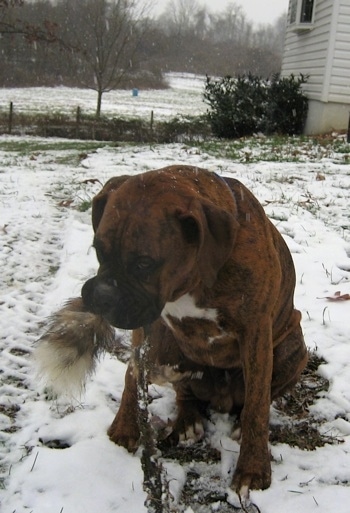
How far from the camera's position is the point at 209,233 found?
189cm

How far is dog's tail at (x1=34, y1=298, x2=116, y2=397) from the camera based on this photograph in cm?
231

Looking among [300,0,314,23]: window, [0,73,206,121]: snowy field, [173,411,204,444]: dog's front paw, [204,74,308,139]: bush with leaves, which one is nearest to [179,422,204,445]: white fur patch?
[173,411,204,444]: dog's front paw

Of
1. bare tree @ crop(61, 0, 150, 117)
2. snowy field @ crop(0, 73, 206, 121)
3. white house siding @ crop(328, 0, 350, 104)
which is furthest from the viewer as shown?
snowy field @ crop(0, 73, 206, 121)

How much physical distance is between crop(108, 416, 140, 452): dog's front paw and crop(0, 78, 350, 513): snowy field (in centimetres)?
3

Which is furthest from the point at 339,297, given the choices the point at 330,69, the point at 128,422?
the point at 330,69

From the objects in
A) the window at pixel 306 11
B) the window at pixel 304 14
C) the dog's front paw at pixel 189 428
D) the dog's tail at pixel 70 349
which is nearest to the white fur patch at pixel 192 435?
the dog's front paw at pixel 189 428

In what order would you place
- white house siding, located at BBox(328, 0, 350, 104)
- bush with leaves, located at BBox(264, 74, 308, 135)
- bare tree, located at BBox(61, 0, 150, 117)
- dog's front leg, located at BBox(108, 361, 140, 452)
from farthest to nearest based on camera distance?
bare tree, located at BBox(61, 0, 150, 117) < bush with leaves, located at BBox(264, 74, 308, 135) < white house siding, located at BBox(328, 0, 350, 104) < dog's front leg, located at BBox(108, 361, 140, 452)

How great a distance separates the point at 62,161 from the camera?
10.8 m

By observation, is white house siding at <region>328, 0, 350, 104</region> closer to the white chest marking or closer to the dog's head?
the white chest marking

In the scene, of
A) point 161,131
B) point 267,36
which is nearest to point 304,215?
point 161,131

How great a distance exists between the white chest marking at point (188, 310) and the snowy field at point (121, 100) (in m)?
22.2

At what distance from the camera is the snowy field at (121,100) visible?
2736 cm

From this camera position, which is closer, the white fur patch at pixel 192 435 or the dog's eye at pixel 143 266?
the dog's eye at pixel 143 266

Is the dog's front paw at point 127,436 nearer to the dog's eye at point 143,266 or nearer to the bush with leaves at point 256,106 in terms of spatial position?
the dog's eye at point 143,266
